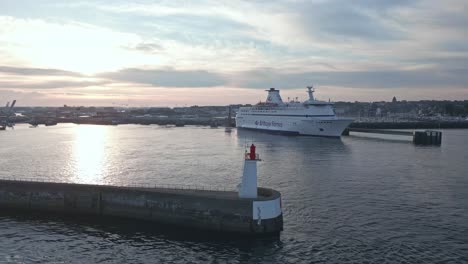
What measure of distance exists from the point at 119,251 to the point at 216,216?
4.22 meters

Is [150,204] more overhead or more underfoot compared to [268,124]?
more underfoot

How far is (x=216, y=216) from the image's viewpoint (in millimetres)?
18594

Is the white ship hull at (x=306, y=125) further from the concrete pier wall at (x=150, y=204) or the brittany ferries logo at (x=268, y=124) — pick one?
the concrete pier wall at (x=150, y=204)

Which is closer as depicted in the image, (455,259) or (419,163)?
(455,259)

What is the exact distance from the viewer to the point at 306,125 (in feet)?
241

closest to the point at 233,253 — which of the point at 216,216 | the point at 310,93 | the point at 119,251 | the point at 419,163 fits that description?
the point at 216,216

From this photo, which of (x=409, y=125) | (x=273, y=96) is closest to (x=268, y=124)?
(x=273, y=96)

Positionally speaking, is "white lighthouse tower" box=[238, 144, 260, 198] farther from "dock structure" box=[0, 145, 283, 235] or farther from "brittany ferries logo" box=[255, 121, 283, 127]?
"brittany ferries logo" box=[255, 121, 283, 127]

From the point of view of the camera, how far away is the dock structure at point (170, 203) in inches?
717

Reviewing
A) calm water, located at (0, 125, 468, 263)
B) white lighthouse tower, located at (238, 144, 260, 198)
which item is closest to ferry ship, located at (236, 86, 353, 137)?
calm water, located at (0, 125, 468, 263)

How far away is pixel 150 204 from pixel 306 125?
56.1 meters

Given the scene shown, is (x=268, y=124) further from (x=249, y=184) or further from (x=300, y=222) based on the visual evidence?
(x=249, y=184)

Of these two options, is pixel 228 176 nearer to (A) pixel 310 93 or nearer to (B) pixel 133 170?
(B) pixel 133 170

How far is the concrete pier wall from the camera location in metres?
18.3
